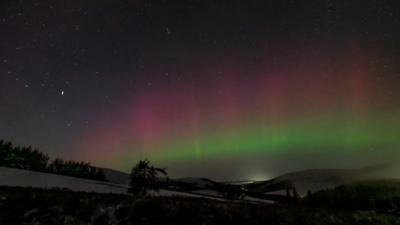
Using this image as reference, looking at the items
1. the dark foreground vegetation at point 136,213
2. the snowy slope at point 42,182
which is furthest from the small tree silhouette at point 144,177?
the dark foreground vegetation at point 136,213

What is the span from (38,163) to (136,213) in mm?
30541

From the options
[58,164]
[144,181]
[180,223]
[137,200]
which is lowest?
[180,223]

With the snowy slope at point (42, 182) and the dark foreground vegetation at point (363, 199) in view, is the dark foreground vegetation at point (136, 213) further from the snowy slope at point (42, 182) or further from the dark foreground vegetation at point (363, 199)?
the snowy slope at point (42, 182)

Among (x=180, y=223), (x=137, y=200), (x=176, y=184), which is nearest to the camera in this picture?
(x=180, y=223)

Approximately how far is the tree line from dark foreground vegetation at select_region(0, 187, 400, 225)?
84.8ft

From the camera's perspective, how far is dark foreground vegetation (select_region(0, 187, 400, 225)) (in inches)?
389

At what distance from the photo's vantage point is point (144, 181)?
22047 millimetres

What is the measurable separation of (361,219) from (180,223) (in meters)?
6.56

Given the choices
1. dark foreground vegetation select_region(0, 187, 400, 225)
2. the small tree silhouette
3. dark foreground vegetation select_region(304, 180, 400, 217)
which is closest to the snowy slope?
the small tree silhouette

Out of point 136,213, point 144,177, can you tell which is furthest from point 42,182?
point 136,213

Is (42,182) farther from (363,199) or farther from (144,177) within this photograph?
(363,199)

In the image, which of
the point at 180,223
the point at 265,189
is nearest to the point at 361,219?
the point at 180,223

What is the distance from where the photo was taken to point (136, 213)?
10.1 meters

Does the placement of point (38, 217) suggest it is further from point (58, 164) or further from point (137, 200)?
point (58, 164)
